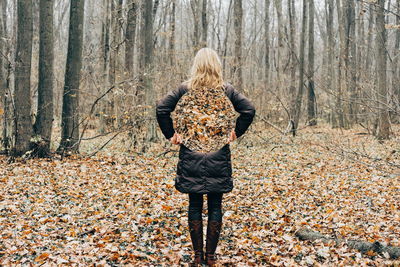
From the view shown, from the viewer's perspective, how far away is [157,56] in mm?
18938

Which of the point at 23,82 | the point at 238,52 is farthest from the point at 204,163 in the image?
the point at 238,52

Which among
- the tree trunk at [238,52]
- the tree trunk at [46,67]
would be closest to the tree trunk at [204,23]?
the tree trunk at [238,52]

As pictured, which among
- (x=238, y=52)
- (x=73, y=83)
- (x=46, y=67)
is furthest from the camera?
(x=238, y=52)

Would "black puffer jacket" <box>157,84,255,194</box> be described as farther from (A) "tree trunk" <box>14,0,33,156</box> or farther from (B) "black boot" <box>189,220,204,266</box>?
(A) "tree trunk" <box>14,0,33,156</box>

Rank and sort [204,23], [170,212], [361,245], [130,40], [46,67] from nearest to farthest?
[361,245]
[170,212]
[46,67]
[130,40]
[204,23]

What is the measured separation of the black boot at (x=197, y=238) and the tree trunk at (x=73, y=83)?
23.1ft

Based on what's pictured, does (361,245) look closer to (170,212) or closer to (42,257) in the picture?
(170,212)

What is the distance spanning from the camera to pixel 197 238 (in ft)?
12.0

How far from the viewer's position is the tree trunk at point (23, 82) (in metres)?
9.03

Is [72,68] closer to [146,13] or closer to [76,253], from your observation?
[146,13]

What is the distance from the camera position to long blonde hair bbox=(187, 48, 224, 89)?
349cm

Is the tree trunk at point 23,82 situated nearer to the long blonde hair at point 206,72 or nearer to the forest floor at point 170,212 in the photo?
the forest floor at point 170,212

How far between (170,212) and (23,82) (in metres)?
5.80

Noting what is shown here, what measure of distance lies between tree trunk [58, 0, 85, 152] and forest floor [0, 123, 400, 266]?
79cm
